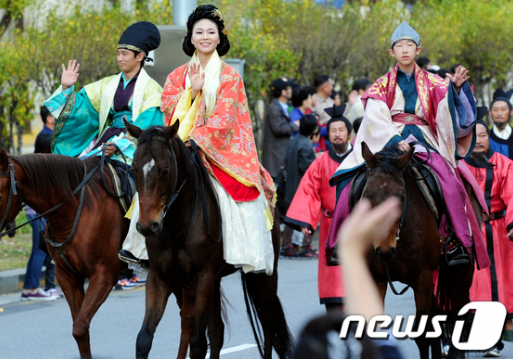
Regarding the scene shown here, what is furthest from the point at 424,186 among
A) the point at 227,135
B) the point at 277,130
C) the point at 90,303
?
the point at 277,130

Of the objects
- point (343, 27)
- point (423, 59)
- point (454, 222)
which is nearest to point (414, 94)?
point (454, 222)

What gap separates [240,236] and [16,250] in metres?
7.03

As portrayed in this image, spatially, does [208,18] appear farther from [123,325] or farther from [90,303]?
[123,325]

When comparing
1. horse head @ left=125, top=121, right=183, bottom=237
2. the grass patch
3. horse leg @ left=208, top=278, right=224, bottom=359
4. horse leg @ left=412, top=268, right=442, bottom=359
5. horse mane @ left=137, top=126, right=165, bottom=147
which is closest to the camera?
horse head @ left=125, top=121, right=183, bottom=237

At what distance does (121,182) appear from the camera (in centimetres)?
621

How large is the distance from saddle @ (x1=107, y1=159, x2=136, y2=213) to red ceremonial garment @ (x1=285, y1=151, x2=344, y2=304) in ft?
4.48

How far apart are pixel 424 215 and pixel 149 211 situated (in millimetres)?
1912

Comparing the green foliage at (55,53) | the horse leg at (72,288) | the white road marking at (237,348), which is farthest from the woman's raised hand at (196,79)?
the green foliage at (55,53)

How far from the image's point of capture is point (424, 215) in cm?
540

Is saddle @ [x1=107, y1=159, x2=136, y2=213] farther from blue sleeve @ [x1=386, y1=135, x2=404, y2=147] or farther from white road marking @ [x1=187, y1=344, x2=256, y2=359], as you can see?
blue sleeve @ [x1=386, y1=135, x2=404, y2=147]

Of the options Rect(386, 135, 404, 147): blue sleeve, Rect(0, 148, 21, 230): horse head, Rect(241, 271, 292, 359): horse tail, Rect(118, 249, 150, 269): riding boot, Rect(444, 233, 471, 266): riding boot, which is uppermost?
Rect(386, 135, 404, 147): blue sleeve

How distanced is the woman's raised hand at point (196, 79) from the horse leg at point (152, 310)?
1.31 meters

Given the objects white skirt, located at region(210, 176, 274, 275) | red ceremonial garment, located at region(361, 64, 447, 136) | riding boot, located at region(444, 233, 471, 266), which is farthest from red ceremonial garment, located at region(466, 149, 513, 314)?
white skirt, located at region(210, 176, 274, 275)

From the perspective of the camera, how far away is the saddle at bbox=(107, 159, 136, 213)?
20.1 feet
